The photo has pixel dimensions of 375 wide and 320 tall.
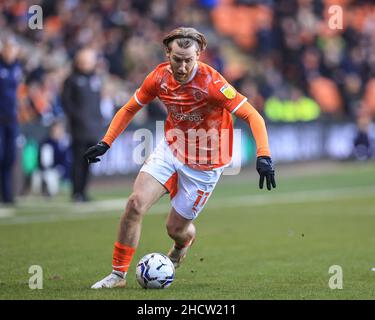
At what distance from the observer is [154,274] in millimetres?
7918

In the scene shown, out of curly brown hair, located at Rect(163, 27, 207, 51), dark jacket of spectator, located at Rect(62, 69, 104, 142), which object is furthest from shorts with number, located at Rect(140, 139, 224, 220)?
dark jacket of spectator, located at Rect(62, 69, 104, 142)

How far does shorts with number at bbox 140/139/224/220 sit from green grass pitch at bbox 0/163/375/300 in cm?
67

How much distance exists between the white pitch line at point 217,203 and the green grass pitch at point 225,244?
0.6 inches

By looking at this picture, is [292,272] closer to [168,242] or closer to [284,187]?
[168,242]

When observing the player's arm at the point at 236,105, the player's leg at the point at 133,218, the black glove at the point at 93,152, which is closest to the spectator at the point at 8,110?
Result: the black glove at the point at 93,152

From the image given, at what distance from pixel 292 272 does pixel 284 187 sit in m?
10.6

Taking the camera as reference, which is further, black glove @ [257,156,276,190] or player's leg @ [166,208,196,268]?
player's leg @ [166,208,196,268]

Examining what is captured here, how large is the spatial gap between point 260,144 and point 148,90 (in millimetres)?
1101

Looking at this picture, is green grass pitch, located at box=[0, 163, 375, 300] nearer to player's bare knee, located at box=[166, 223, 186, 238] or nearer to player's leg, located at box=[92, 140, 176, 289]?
player's leg, located at box=[92, 140, 176, 289]

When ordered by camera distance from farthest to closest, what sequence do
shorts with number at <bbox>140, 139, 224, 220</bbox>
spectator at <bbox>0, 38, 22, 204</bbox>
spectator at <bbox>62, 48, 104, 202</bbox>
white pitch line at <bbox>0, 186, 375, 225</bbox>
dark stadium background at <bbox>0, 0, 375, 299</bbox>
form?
spectator at <bbox>62, 48, 104, 202</bbox>, spectator at <bbox>0, 38, 22, 204</bbox>, white pitch line at <bbox>0, 186, 375, 225</bbox>, dark stadium background at <bbox>0, 0, 375, 299</bbox>, shorts with number at <bbox>140, 139, 224, 220</bbox>

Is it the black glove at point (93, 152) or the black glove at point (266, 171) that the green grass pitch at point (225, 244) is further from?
the black glove at point (93, 152)

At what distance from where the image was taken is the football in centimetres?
793

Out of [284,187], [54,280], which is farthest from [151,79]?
[284,187]

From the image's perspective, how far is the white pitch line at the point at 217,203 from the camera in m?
14.1
